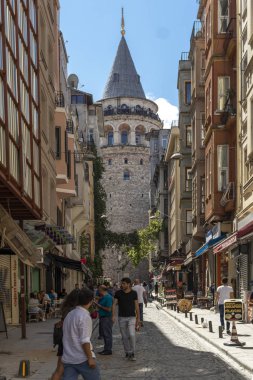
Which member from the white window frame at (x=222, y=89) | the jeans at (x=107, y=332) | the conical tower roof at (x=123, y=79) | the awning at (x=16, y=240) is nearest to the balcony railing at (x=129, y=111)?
the conical tower roof at (x=123, y=79)

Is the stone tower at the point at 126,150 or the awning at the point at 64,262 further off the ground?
the stone tower at the point at 126,150

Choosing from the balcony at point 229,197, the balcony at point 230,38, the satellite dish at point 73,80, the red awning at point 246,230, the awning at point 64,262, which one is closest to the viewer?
the red awning at point 246,230

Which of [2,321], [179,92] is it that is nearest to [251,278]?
[2,321]

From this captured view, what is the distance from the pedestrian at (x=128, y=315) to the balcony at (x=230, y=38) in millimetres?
19106

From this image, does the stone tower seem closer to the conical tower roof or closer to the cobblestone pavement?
the conical tower roof

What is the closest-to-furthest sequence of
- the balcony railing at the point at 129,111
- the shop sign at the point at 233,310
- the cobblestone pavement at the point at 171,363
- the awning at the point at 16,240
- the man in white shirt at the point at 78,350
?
the man in white shirt at the point at 78,350, the cobblestone pavement at the point at 171,363, the shop sign at the point at 233,310, the awning at the point at 16,240, the balcony railing at the point at 129,111

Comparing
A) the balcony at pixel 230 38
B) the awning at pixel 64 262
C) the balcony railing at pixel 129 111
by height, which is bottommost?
the awning at pixel 64 262

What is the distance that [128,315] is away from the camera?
15070 millimetres

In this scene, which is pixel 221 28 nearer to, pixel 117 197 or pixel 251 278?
pixel 251 278

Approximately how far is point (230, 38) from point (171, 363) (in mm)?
20734

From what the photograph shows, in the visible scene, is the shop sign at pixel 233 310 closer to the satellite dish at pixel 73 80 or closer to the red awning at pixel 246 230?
the red awning at pixel 246 230

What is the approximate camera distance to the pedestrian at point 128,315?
15062 mm

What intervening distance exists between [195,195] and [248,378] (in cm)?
3450

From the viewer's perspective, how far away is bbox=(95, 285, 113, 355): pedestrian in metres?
16.5
